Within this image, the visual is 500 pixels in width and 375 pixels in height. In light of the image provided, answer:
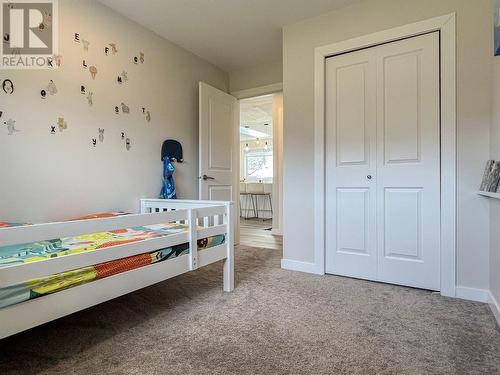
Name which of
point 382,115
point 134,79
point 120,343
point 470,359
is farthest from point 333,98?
point 120,343

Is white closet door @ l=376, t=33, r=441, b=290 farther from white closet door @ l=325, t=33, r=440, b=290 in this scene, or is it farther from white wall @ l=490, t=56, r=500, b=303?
white wall @ l=490, t=56, r=500, b=303

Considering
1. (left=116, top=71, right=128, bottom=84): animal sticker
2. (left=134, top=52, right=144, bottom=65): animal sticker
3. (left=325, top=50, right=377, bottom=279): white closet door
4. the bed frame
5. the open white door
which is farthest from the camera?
the open white door

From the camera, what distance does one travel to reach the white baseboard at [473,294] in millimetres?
1929

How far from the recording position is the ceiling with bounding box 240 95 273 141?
5.11 metres

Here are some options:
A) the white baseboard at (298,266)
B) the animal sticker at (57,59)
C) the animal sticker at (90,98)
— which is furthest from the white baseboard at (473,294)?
the animal sticker at (57,59)

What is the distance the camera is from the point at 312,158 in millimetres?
2580

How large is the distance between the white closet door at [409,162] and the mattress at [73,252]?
4.76 feet

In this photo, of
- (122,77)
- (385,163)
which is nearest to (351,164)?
(385,163)

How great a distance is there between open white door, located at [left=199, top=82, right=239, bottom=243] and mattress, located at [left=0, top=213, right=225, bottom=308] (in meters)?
1.41

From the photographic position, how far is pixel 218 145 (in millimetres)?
3457

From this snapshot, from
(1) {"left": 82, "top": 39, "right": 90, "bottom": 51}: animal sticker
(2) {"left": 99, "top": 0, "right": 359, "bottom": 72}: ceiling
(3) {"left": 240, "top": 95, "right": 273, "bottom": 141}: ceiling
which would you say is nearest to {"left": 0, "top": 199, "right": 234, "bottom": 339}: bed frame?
(1) {"left": 82, "top": 39, "right": 90, "bottom": 51}: animal sticker

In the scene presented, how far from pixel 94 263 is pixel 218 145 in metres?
2.32

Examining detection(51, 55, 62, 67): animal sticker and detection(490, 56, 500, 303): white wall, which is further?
detection(51, 55, 62, 67): animal sticker

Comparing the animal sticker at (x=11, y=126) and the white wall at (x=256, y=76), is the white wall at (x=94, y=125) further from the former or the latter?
the white wall at (x=256, y=76)
